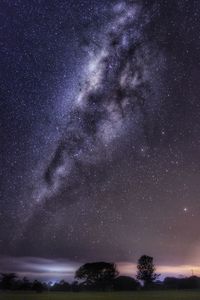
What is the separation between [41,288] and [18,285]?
40.4ft

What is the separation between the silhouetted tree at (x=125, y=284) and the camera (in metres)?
114

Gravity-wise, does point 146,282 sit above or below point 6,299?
above

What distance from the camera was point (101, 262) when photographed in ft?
422

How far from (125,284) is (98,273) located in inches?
503

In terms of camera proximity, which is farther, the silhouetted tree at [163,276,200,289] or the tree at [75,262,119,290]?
the tree at [75,262,119,290]

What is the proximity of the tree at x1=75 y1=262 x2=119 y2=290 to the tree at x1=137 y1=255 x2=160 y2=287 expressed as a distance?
10391 millimetres

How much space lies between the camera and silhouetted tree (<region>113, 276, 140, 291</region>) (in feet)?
373

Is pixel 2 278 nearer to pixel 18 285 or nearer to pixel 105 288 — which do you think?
pixel 18 285

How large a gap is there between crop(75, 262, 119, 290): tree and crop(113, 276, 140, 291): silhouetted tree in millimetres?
2861

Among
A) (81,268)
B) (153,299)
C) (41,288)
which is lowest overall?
(153,299)

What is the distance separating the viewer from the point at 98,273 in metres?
126

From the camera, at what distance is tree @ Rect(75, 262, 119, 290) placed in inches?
4845

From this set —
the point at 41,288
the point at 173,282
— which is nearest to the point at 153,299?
the point at 41,288

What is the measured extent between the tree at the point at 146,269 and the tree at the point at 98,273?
34.1ft
